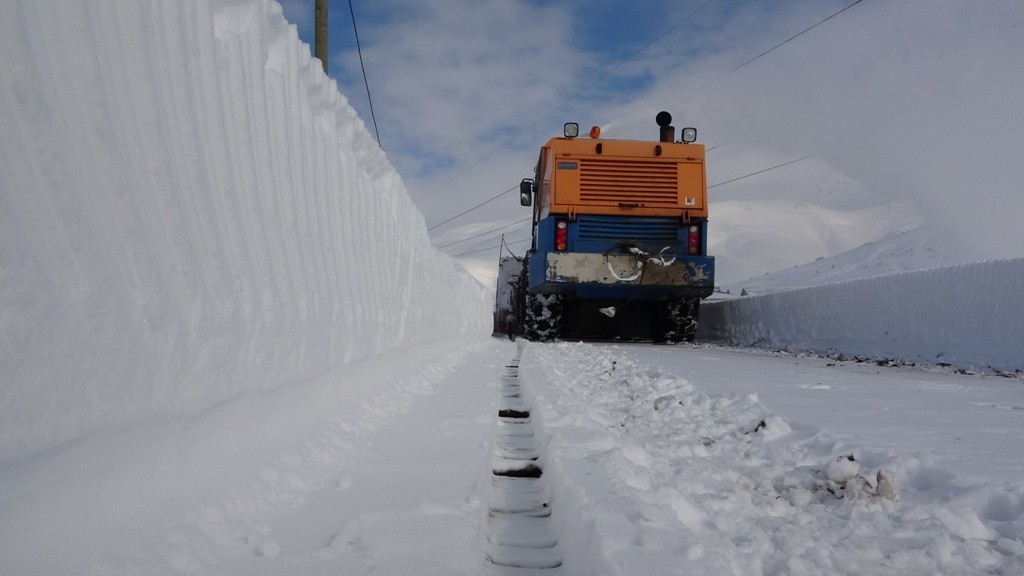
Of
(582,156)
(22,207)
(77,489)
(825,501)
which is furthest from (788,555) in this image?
(582,156)

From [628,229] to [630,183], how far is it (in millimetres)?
716

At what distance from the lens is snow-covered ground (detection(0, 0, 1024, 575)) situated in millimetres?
1436

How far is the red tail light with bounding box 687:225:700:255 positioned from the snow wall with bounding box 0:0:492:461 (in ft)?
26.0

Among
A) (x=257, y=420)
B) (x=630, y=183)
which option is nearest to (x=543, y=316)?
(x=630, y=183)

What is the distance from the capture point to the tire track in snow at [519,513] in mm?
1871

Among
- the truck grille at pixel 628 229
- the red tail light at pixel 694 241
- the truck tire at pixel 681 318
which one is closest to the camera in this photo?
the truck grille at pixel 628 229

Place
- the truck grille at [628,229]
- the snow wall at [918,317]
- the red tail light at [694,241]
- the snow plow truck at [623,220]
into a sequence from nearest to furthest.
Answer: the snow wall at [918,317] < the snow plow truck at [623,220] < the truck grille at [628,229] < the red tail light at [694,241]

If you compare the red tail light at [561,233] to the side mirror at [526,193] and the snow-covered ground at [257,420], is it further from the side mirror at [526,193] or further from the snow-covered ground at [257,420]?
the snow-covered ground at [257,420]

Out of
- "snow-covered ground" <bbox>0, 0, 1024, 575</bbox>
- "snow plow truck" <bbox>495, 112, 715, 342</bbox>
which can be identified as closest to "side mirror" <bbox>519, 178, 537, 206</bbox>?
"snow plow truck" <bbox>495, 112, 715, 342</bbox>

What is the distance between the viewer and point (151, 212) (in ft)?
5.85

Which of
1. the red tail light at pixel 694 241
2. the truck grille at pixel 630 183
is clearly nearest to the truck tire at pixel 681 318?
the red tail light at pixel 694 241

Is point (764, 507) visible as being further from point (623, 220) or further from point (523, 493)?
point (623, 220)

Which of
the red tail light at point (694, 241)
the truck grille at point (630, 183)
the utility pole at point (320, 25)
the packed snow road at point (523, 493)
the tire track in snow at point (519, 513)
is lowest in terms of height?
the tire track in snow at point (519, 513)

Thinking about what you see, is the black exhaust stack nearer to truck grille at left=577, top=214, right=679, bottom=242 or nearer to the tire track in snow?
truck grille at left=577, top=214, right=679, bottom=242
